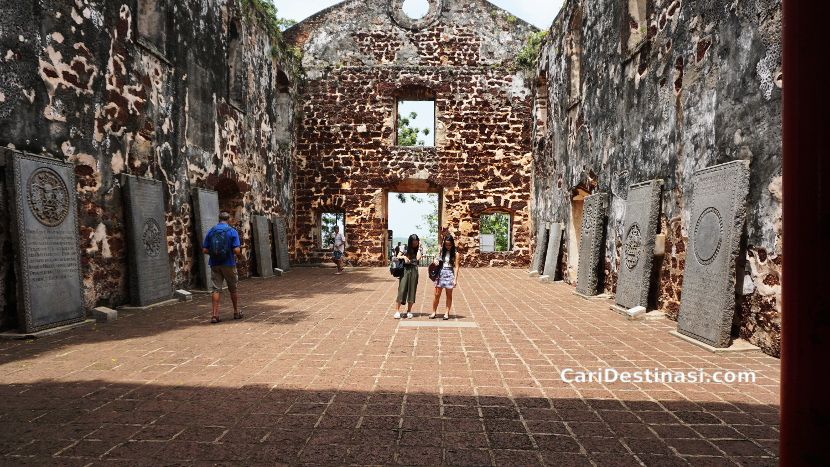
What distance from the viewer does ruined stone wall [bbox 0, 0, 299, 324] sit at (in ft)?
19.5

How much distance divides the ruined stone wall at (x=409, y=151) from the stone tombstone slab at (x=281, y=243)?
5.56 ft

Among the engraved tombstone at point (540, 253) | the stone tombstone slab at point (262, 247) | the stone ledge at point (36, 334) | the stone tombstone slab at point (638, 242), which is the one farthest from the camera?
the engraved tombstone at point (540, 253)

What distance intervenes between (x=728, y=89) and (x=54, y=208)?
25.1ft

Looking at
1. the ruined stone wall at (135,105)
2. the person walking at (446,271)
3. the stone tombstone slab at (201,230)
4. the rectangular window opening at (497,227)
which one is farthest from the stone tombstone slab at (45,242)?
the rectangular window opening at (497,227)

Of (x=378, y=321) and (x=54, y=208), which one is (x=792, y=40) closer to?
(x=378, y=321)

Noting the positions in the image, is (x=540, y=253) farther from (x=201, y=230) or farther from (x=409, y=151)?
(x=201, y=230)

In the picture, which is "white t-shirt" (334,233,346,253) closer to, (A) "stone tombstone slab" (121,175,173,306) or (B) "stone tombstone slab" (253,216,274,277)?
(B) "stone tombstone slab" (253,216,274,277)

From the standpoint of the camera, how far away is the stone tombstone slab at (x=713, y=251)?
16.7 ft

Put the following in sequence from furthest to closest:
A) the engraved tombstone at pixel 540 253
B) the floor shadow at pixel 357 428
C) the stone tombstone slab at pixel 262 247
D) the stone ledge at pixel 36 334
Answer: the engraved tombstone at pixel 540 253 < the stone tombstone slab at pixel 262 247 < the stone ledge at pixel 36 334 < the floor shadow at pixel 357 428

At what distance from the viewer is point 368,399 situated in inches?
139

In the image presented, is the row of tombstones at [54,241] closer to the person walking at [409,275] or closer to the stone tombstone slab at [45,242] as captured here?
the stone tombstone slab at [45,242]

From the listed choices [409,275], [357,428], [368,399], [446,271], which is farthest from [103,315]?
[357,428]

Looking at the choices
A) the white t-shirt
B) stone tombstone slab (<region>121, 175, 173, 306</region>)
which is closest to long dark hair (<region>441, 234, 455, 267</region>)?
stone tombstone slab (<region>121, 175, 173, 306</region>)

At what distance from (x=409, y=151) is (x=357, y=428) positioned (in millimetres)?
14345
